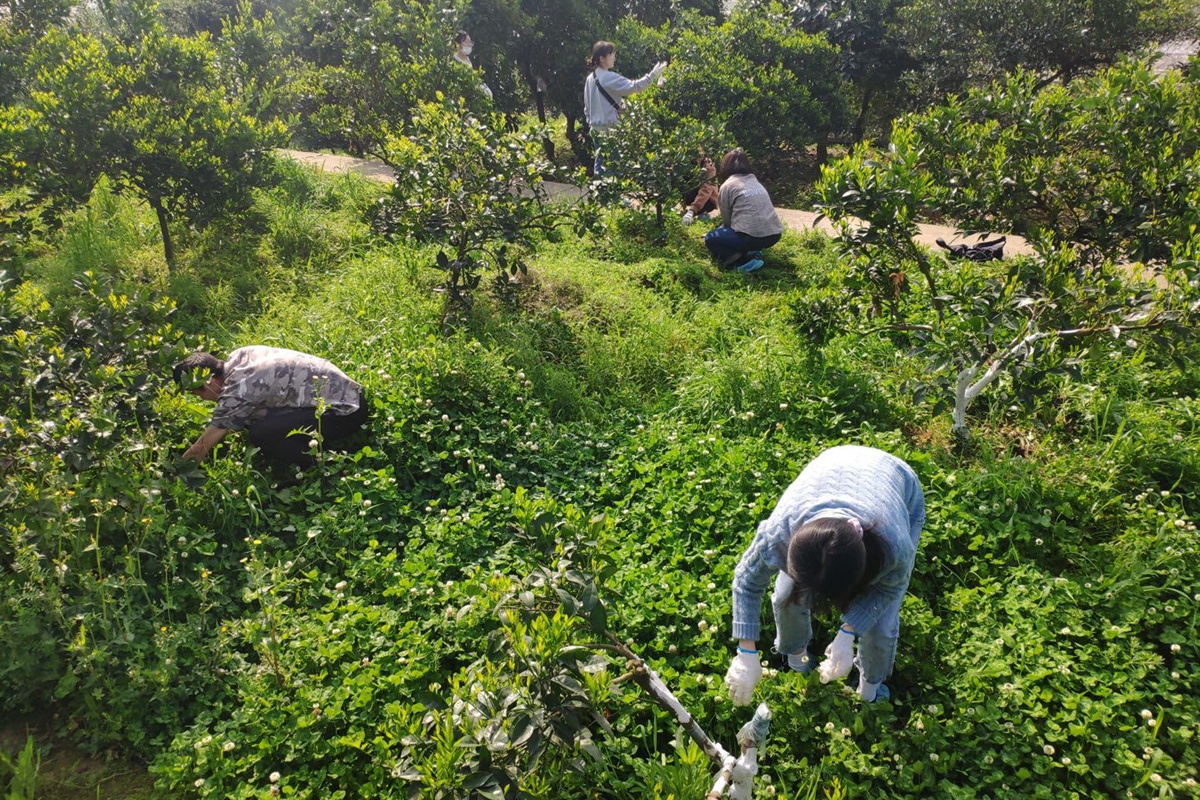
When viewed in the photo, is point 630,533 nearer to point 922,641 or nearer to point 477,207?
point 922,641

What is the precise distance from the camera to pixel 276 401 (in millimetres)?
3947

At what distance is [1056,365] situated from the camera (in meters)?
3.39

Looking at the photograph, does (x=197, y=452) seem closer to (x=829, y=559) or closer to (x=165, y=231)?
(x=829, y=559)

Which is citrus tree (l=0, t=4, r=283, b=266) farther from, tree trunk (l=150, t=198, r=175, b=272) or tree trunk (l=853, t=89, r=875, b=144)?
tree trunk (l=853, t=89, r=875, b=144)

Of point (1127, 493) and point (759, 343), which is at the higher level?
point (759, 343)

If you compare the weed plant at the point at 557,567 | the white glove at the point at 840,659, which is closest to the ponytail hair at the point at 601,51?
the weed plant at the point at 557,567

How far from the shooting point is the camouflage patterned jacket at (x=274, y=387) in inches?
151

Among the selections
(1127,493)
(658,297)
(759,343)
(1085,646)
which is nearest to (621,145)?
(658,297)

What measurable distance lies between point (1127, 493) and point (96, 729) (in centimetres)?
463

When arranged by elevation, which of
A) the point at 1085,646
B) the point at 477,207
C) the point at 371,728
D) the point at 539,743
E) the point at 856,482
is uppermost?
the point at 477,207

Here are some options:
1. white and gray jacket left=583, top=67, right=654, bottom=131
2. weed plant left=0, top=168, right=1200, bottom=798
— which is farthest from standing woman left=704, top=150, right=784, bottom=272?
white and gray jacket left=583, top=67, right=654, bottom=131

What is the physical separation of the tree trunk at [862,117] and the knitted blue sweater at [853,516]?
29.1ft

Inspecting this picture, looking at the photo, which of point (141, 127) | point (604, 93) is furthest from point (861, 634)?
point (604, 93)

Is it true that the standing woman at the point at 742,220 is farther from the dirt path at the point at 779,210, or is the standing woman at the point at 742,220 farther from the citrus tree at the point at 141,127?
the citrus tree at the point at 141,127
